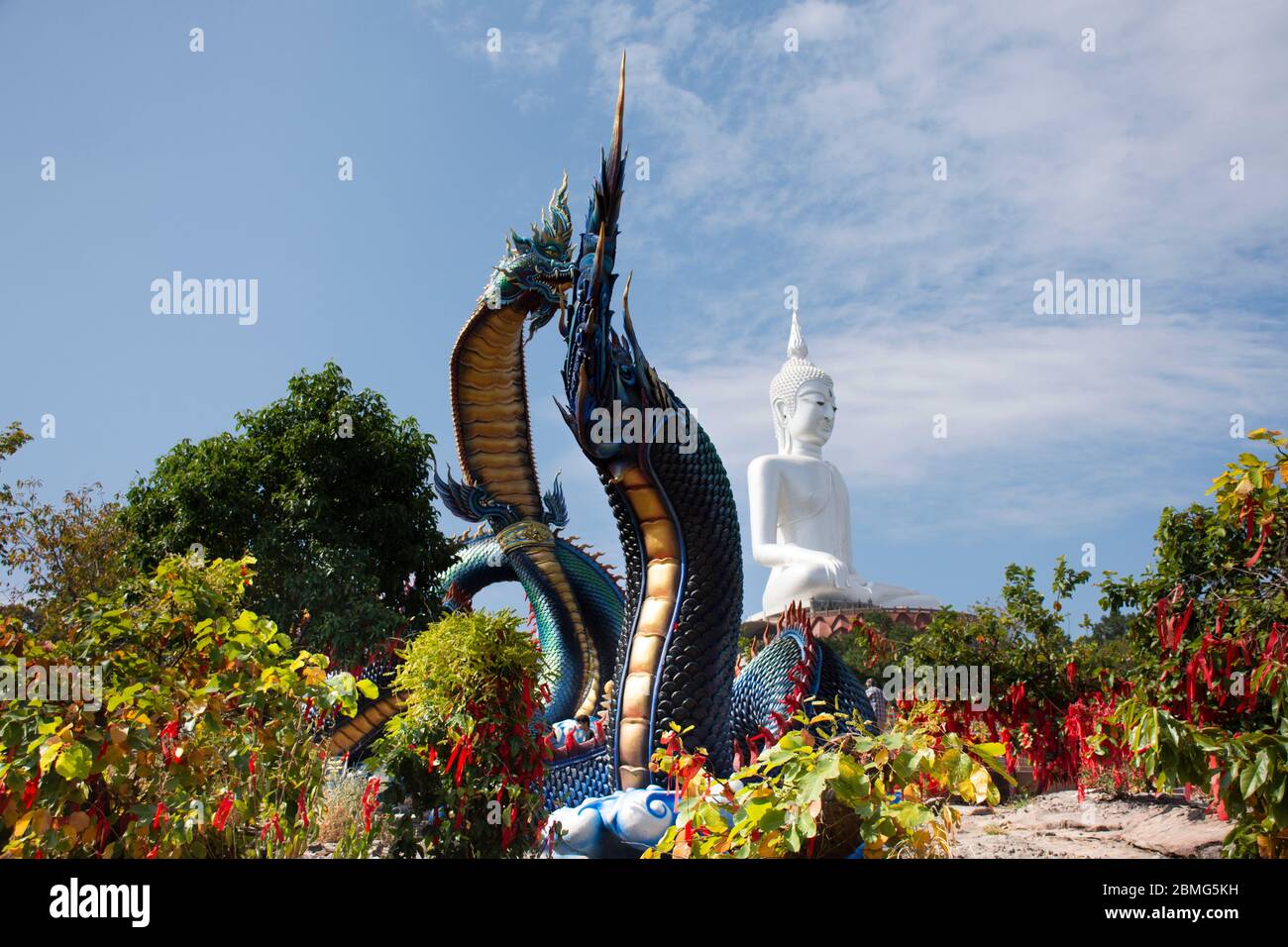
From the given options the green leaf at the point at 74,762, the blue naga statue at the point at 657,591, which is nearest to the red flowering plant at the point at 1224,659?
the blue naga statue at the point at 657,591

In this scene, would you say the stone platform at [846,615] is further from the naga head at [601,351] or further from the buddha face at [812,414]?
the naga head at [601,351]

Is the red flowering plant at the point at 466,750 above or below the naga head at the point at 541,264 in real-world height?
below

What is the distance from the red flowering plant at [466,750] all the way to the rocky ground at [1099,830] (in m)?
2.84

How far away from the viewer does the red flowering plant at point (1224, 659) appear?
4008mm

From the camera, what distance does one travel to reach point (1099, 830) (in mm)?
8156

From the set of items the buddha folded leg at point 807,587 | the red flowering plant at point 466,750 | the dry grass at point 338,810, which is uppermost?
the buddha folded leg at point 807,587

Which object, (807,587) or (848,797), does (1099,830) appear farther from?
(807,587)

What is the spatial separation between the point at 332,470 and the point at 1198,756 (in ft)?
35.5

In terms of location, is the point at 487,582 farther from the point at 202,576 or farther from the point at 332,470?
the point at 202,576

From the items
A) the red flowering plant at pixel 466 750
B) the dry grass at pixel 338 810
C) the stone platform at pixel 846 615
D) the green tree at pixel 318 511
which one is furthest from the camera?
the stone platform at pixel 846 615

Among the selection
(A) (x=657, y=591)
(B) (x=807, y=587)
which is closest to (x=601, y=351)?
(A) (x=657, y=591)

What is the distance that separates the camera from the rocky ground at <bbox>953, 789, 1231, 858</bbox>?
283 inches
